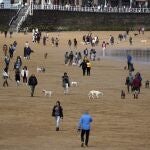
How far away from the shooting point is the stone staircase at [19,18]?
3975 inches

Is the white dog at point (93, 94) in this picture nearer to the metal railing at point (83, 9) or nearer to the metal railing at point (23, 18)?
the metal railing at point (23, 18)

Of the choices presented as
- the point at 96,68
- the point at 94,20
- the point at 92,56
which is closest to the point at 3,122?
the point at 96,68

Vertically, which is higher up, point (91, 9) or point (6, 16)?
point (91, 9)

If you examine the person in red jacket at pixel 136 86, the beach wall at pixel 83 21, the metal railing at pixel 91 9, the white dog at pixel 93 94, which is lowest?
the white dog at pixel 93 94

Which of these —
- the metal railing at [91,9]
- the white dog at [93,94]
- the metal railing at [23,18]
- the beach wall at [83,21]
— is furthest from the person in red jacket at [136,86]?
the metal railing at [91,9]

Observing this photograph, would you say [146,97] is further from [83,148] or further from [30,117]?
[83,148]

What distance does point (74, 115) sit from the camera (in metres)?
35.7

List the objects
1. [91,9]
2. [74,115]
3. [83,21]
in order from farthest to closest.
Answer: [91,9]
[83,21]
[74,115]

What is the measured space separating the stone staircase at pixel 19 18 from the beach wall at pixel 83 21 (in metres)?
0.71

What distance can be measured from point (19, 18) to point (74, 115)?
69.7m

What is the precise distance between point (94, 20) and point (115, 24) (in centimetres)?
317

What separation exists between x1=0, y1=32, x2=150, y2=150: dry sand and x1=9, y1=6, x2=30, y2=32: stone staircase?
43.3 m

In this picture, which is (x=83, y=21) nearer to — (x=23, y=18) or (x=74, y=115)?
(x=23, y=18)

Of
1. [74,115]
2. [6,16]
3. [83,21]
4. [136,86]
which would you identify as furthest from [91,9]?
[74,115]
